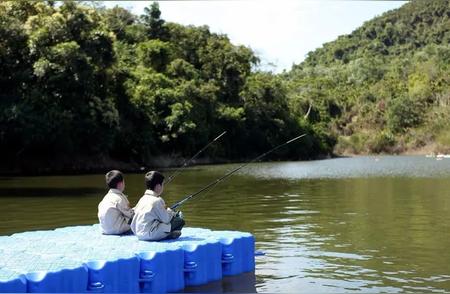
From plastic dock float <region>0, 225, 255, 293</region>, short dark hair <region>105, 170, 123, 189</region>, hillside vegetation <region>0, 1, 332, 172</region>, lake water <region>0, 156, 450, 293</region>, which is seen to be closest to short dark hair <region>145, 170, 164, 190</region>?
short dark hair <region>105, 170, 123, 189</region>

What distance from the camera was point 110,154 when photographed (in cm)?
5112

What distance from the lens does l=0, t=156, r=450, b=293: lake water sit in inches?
387

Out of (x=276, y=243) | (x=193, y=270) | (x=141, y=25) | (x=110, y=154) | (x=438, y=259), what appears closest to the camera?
(x=193, y=270)

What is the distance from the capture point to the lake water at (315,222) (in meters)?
9.84

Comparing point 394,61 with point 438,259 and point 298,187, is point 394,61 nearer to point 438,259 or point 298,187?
point 298,187

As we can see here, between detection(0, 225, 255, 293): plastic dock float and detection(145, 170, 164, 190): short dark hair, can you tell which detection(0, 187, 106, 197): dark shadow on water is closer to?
detection(0, 225, 255, 293): plastic dock float

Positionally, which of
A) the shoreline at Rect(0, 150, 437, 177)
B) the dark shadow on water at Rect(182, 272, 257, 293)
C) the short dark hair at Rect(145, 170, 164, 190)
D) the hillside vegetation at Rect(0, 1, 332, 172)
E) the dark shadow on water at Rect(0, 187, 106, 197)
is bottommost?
the dark shadow on water at Rect(182, 272, 257, 293)

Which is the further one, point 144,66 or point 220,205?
point 144,66

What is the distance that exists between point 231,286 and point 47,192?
61.4 ft

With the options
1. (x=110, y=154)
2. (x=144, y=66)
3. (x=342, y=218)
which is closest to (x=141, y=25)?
(x=144, y=66)

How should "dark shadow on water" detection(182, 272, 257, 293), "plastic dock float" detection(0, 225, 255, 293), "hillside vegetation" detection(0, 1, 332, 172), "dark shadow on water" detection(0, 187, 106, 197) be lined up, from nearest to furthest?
"plastic dock float" detection(0, 225, 255, 293)
"dark shadow on water" detection(182, 272, 257, 293)
"dark shadow on water" detection(0, 187, 106, 197)
"hillside vegetation" detection(0, 1, 332, 172)

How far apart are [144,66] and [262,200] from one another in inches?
1817

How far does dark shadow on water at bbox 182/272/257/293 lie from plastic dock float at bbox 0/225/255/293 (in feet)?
0.25

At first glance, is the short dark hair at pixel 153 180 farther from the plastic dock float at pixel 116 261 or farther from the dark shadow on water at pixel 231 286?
the dark shadow on water at pixel 231 286
